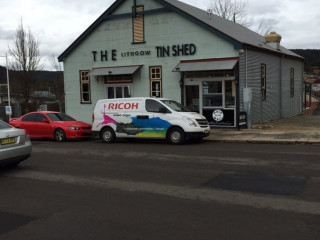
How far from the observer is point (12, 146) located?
881 centimetres

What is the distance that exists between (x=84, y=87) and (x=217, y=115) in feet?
29.2

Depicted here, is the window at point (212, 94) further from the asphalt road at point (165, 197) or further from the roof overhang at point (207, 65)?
the asphalt road at point (165, 197)

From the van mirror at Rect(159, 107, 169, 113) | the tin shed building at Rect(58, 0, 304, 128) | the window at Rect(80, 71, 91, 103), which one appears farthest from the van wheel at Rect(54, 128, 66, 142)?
the window at Rect(80, 71, 91, 103)

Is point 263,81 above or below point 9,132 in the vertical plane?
above

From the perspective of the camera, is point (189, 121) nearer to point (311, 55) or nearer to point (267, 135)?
point (267, 135)

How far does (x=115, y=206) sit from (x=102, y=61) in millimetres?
17009

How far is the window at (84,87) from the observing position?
2267cm

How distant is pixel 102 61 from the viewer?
72.1 ft

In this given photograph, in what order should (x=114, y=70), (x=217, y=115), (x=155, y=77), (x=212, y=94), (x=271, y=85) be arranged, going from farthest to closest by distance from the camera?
(x=271, y=85) < (x=114, y=70) < (x=155, y=77) < (x=212, y=94) < (x=217, y=115)

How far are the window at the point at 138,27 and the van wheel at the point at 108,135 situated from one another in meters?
7.02

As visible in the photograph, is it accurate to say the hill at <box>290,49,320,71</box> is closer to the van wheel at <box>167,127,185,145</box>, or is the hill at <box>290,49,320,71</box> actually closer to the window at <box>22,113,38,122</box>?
the window at <box>22,113,38,122</box>

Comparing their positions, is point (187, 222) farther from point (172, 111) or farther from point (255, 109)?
point (255, 109)

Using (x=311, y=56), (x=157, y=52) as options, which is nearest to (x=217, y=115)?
(x=157, y=52)

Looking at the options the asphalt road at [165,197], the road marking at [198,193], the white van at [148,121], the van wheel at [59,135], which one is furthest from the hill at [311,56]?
the road marking at [198,193]
